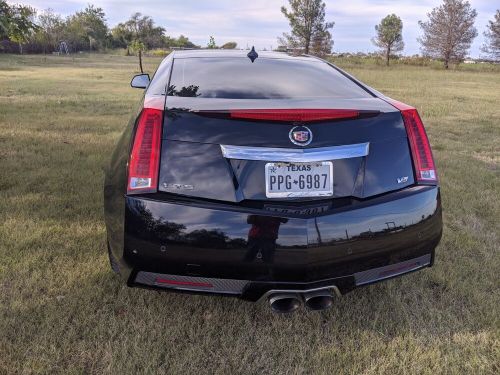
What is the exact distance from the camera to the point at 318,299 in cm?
221

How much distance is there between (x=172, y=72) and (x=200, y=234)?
50.3 inches

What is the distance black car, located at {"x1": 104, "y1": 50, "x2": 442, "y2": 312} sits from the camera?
79.8 inches

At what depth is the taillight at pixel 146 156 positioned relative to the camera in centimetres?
206

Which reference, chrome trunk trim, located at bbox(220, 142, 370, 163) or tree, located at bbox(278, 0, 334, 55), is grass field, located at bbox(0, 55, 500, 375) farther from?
tree, located at bbox(278, 0, 334, 55)

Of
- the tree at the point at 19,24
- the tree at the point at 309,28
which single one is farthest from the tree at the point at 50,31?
the tree at the point at 19,24

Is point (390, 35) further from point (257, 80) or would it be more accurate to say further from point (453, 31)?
point (257, 80)

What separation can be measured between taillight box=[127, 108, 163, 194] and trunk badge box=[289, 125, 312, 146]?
0.61 metres

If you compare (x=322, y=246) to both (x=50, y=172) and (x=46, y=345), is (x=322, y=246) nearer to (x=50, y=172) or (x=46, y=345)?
(x=46, y=345)

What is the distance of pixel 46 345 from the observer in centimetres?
222

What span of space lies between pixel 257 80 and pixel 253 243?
3.75 ft

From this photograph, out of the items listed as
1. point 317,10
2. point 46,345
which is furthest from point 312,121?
point 317,10

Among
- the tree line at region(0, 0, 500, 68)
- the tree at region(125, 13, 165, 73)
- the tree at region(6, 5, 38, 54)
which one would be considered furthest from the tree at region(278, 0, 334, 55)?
the tree at region(6, 5, 38, 54)

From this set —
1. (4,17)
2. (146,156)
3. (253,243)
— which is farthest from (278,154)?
(4,17)

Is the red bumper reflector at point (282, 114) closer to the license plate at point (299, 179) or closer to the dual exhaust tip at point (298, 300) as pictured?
the license plate at point (299, 179)
